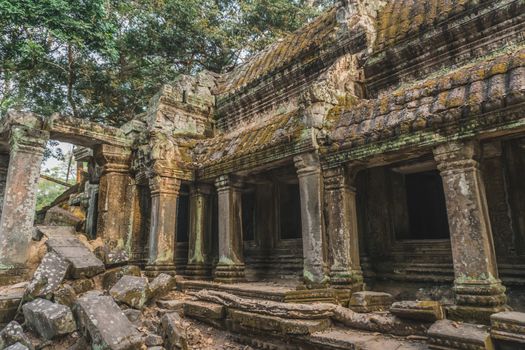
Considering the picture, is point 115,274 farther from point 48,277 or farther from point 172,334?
point 172,334

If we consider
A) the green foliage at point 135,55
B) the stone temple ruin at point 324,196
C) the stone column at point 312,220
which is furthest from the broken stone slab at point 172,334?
the green foliage at point 135,55

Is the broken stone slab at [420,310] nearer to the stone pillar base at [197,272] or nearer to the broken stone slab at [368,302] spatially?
the broken stone slab at [368,302]

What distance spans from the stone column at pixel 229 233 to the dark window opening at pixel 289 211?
1.43 m

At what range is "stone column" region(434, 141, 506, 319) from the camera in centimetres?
372

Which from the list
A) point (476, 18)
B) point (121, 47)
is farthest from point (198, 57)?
point (476, 18)

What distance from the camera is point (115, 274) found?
650 centimetres

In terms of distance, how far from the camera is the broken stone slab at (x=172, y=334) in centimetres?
447

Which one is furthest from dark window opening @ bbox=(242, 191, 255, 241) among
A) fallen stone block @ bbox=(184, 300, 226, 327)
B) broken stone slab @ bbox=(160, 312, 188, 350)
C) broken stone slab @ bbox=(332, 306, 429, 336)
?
broken stone slab @ bbox=(332, 306, 429, 336)

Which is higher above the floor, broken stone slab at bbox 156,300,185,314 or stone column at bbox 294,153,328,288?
stone column at bbox 294,153,328,288

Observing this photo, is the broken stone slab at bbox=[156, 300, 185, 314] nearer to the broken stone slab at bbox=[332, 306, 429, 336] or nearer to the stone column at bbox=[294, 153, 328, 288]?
the stone column at bbox=[294, 153, 328, 288]

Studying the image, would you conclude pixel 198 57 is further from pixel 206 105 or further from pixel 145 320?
pixel 145 320

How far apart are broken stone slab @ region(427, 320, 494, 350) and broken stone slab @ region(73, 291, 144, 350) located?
323cm

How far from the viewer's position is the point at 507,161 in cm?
515

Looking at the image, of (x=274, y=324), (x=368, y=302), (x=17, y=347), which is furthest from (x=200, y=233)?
(x=368, y=302)
